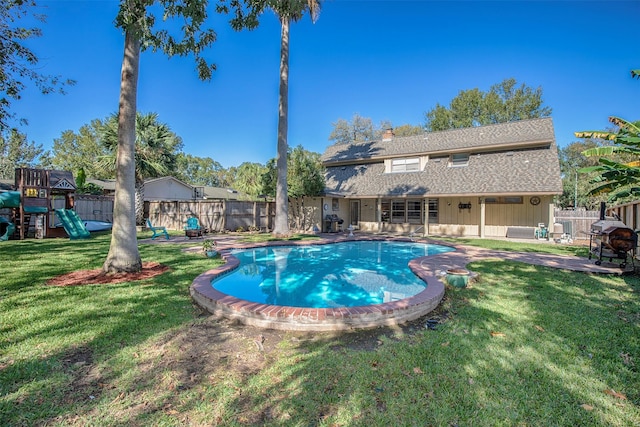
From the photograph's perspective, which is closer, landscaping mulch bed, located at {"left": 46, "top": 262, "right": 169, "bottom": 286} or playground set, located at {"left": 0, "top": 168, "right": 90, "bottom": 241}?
landscaping mulch bed, located at {"left": 46, "top": 262, "right": 169, "bottom": 286}

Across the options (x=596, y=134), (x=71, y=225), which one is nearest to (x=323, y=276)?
(x=596, y=134)

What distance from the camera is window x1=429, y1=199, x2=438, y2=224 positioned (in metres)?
19.0

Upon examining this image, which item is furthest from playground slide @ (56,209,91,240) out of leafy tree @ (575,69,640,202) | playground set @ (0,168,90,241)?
leafy tree @ (575,69,640,202)

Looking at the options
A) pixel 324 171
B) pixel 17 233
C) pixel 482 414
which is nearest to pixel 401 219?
pixel 324 171

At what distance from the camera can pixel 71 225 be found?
46.3ft

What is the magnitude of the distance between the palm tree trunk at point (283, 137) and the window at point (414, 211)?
8759 mm

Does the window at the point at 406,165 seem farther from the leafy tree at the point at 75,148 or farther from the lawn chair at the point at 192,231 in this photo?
the leafy tree at the point at 75,148

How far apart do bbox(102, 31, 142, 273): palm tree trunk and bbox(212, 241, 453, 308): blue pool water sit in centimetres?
231

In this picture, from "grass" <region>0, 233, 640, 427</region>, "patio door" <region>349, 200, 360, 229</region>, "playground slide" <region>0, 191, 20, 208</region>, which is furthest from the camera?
"patio door" <region>349, 200, 360, 229</region>

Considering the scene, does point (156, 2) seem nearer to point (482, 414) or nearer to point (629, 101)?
point (482, 414)

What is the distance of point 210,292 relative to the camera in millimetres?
5410

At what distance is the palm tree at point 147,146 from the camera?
1805cm

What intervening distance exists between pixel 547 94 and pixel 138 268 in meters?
42.9

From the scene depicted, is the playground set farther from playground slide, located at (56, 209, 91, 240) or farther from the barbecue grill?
the barbecue grill
